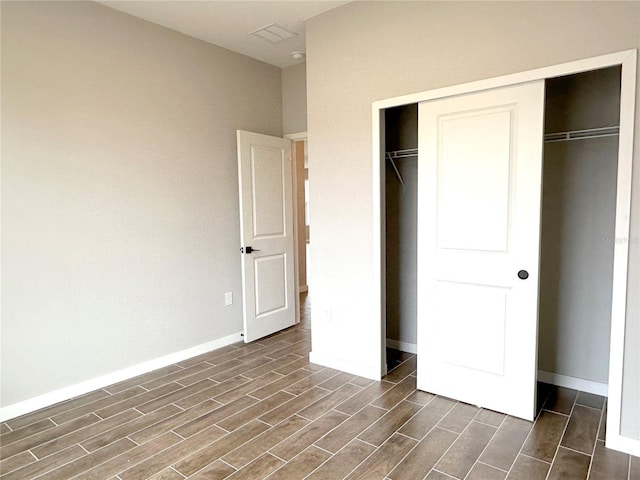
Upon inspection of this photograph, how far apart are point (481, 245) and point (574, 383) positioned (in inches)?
53.0

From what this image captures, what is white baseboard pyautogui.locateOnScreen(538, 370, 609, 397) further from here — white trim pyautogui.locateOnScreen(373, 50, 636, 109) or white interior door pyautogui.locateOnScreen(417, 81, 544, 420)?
white trim pyautogui.locateOnScreen(373, 50, 636, 109)

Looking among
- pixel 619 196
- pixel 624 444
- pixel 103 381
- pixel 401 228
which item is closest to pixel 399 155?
pixel 401 228

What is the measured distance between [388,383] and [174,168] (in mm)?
2573

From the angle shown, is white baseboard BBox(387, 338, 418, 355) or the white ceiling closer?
the white ceiling

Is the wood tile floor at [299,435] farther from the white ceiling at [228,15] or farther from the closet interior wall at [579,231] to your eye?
the white ceiling at [228,15]

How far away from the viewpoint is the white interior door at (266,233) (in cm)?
399

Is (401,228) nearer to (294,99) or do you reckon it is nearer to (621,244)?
(621,244)

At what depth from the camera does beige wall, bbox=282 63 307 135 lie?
14.3 feet

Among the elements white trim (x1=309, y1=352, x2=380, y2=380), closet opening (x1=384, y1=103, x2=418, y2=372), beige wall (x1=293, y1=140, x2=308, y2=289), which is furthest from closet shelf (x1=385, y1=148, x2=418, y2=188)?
beige wall (x1=293, y1=140, x2=308, y2=289)

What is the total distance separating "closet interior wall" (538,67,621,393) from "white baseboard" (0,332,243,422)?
116 inches

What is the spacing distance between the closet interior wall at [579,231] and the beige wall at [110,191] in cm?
281

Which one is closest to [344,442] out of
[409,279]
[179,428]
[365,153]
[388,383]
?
[388,383]

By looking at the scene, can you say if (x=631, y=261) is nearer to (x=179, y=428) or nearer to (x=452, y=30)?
(x=452, y=30)

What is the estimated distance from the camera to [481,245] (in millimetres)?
2613
